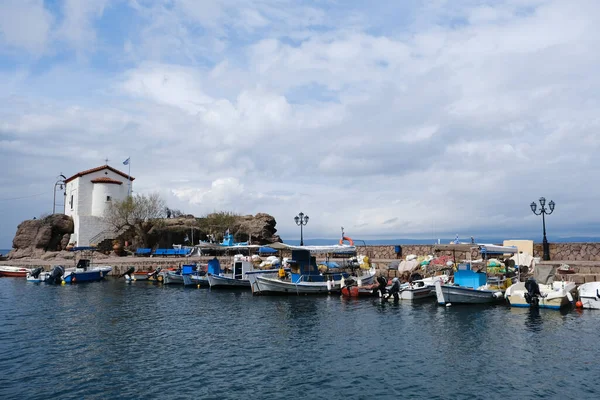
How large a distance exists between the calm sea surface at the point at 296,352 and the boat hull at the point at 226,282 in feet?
26.5

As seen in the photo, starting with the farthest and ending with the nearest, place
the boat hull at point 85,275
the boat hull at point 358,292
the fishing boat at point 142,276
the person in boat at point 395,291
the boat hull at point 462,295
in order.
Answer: the fishing boat at point 142,276 < the boat hull at point 85,275 < the boat hull at point 358,292 < the person in boat at point 395,291 < the boat hull at point 462,295

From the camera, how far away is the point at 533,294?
80.8 ft

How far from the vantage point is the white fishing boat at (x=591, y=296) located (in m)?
23.7

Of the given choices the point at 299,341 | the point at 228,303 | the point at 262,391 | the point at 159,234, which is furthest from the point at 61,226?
the point at 262,391

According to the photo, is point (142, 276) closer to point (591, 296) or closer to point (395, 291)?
point (395, 291)

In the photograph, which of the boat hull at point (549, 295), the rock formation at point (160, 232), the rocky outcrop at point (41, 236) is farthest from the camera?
the rock formation at point (160, 232)

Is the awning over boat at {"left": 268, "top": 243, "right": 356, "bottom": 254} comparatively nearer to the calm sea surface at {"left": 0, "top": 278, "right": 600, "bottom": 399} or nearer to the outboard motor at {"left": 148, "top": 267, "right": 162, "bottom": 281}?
the calm sea surface at {"left": 0, "top": 278, "right": 600, "bottom": 399}

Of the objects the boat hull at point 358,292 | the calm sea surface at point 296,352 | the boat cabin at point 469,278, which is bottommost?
the calm sea surface at point 296,352

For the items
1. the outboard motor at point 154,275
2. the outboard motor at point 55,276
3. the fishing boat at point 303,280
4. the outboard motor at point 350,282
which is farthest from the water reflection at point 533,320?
the outboard motor at point 55,276

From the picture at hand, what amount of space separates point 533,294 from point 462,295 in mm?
3726

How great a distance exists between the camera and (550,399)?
12102 mm

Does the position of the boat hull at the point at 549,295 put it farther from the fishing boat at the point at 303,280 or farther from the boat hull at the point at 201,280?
the boat hull at the point at 201,280

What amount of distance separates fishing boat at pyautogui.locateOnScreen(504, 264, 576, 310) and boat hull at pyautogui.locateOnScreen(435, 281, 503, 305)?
3.23 feet

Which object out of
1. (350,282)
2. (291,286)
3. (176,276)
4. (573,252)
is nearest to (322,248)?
(350,282)
